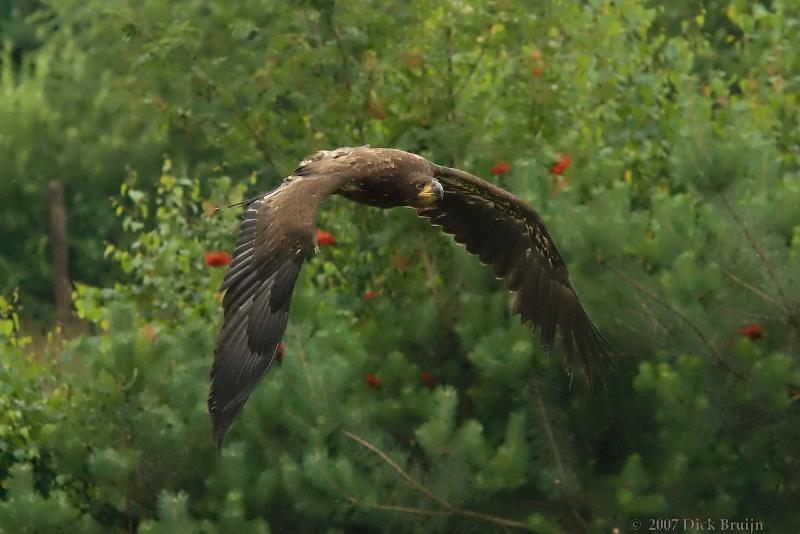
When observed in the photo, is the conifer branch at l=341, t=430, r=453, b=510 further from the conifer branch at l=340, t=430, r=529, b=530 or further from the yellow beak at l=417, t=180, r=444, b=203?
the yellow beak at l=417, t=180, r=444, b=203

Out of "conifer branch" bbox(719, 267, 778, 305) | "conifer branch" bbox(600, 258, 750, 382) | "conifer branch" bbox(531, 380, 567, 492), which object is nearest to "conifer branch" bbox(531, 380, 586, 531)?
"conifer branch" bbox(531, 380, 567, 492)

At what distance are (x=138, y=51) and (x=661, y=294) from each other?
13.0 ft

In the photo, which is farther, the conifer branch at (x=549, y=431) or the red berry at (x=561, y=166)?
the red berry at (x=561, y=166)

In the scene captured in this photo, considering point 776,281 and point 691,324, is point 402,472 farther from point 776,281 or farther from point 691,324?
point 776,281

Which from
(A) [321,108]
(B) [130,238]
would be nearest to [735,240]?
(A) [321,108]

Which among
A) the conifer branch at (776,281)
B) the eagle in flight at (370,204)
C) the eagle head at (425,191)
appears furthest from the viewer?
the conifer branch at (776,281)

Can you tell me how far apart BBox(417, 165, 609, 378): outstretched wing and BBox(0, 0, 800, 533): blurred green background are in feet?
1.79

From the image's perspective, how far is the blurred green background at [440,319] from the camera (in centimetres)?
1013

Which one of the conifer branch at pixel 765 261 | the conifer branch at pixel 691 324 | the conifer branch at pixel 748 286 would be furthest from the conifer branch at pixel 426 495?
the conifer branch at pixel 765 261

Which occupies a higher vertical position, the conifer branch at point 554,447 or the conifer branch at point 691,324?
the conifer branch at point 691,324

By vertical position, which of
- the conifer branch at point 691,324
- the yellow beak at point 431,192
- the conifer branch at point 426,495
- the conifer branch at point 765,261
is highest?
the yellow beak at point 431,192

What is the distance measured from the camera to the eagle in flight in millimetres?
7750

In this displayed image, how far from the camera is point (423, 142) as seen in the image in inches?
457

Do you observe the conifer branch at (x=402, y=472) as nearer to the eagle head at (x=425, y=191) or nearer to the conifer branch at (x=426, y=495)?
the conifer branch at (x=426, y=495)
